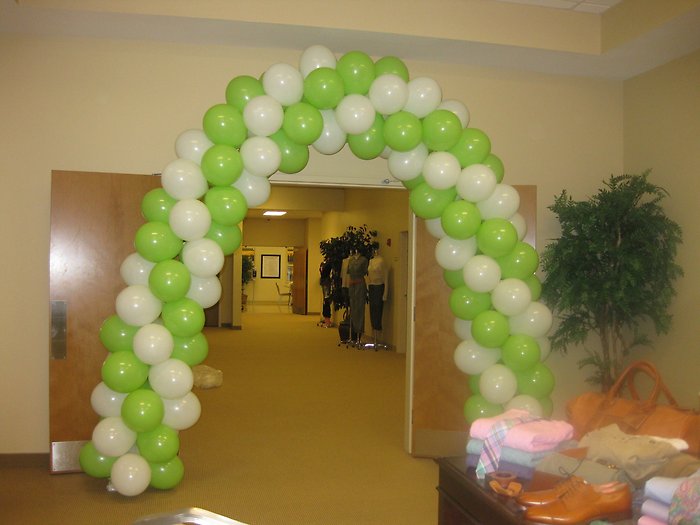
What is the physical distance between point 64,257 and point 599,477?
4.04 m

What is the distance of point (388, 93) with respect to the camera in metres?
3.87

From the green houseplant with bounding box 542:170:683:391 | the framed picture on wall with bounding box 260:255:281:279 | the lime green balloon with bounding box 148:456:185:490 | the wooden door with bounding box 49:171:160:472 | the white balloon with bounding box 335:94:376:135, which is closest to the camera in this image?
the white balloon with bounding box 335:94:376:135

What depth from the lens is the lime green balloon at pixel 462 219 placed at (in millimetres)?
3918

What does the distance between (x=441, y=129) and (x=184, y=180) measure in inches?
63.1

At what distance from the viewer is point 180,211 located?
374 cm

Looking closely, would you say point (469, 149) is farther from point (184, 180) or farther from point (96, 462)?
point (96, 462)

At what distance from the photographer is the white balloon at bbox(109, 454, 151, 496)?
152 inches

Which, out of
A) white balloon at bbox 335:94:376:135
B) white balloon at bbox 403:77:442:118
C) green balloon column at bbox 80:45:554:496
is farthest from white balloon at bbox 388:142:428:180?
white balloon at bbox 335:94:376:135

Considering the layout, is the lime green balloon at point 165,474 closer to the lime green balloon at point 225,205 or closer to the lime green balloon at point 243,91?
the lime green balloon at point 225,205

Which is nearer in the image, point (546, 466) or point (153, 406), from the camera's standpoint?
point (546, 466)

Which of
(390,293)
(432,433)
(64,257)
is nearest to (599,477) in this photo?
(432,433)

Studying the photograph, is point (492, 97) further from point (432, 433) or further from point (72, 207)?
point (72, 207)

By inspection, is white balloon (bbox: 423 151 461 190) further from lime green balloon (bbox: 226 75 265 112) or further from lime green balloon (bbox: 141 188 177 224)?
lime green balloon (bbox: 141 188 177 224)

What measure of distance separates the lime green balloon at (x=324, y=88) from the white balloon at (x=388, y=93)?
20 centimetres
